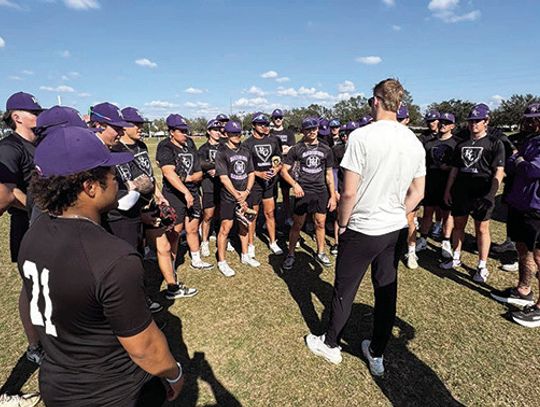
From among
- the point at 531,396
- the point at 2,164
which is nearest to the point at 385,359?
Answer: the point at 531,396

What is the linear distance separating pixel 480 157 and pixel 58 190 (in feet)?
17.1

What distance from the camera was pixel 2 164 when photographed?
2.88 metres

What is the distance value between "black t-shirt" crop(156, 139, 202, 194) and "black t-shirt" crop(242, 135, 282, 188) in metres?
1.07

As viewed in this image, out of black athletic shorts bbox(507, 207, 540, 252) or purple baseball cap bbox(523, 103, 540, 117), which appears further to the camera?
purple baseball cap bbox(523, 103, 540, 117)

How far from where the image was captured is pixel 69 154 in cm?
132

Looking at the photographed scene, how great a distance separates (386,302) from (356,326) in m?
1.05

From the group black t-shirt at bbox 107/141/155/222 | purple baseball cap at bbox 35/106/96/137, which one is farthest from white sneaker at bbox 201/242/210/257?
purple baseball cap at bbox 35/106/96/137

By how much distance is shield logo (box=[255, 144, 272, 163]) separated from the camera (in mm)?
5812

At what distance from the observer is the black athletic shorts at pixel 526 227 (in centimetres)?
361

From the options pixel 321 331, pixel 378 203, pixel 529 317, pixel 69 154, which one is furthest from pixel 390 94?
pixel 529 317

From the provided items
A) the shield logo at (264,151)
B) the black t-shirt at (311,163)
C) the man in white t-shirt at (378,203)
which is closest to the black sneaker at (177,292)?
the man in white t-shirt at (378,203)

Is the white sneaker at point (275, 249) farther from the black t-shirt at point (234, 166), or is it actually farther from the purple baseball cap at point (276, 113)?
the purple baseball cap at point (276, 113)

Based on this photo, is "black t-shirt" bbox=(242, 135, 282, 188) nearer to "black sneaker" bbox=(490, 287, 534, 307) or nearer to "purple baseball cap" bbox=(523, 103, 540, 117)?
"purple baseball cap" bbox=(523, 103, 540, 117)

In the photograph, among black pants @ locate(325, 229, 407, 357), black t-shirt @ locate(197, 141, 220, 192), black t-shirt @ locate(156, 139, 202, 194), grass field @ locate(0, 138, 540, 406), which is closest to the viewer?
black pants @ locate(325, 229, 407, 357)
